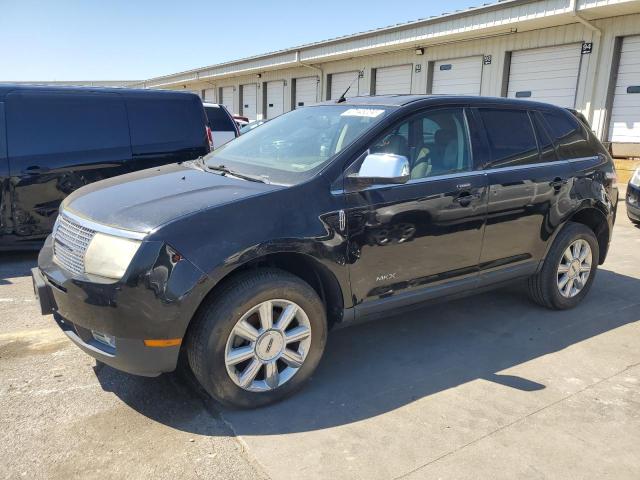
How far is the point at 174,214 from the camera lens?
2738 millimetres

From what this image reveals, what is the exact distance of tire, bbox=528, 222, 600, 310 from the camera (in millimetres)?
4527

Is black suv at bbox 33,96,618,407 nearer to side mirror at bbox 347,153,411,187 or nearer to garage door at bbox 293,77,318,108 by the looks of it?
side mirror at bbox 347,153,411,187

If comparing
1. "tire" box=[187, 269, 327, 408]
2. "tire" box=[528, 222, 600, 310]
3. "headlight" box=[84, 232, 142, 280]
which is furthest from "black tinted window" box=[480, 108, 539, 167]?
"headlight" box=[84, 232, 142, 280]

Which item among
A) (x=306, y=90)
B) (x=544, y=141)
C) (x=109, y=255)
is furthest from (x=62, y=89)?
(x=306, y=90)

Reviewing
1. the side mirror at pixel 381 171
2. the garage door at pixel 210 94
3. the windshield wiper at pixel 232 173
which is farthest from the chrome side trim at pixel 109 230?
the garage door at pixel 210 94

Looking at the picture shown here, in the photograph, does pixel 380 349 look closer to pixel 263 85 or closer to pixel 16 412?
pixel 16 412

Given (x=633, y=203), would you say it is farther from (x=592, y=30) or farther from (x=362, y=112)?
(x=362, y=112)

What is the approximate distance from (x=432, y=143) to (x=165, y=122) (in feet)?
13.1

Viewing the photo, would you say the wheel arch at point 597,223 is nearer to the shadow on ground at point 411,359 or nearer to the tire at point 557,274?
the tire at point 557,274

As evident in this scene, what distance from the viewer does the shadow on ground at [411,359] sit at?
302 centimetres

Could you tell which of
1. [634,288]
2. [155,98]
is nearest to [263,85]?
[155,98]

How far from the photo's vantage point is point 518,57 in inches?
518

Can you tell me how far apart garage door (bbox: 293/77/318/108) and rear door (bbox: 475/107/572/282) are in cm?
1629

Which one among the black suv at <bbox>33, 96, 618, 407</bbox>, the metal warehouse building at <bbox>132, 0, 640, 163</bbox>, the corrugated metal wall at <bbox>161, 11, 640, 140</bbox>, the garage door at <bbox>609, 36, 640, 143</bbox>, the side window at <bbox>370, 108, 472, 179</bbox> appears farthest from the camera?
the corrugated metal wall at <bbox>161, 11, 640, 140</bbox>
